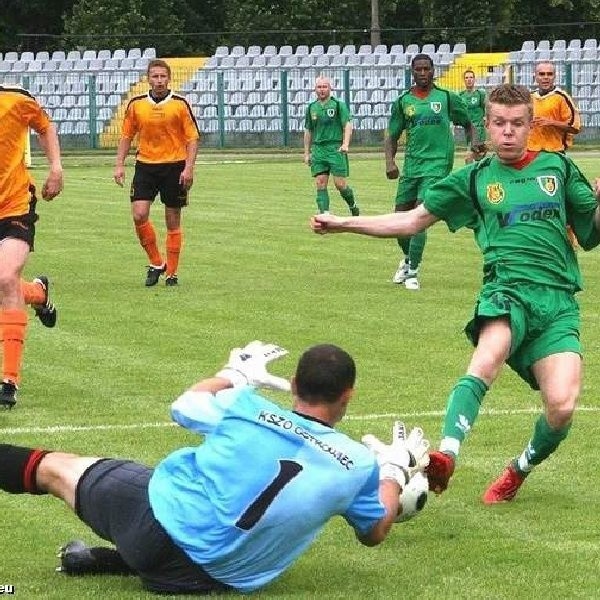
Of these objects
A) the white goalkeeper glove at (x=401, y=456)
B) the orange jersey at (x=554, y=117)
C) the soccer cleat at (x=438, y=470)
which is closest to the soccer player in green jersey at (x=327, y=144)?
the orange jersey at (x=554, y=117)

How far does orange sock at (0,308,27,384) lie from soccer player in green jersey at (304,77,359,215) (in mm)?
13229

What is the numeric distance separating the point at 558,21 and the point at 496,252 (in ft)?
166

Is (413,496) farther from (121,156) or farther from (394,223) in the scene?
(121,156)

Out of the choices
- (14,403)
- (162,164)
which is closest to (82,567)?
(14,403)

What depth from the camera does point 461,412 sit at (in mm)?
7125

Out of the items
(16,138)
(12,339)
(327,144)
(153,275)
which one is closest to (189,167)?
(153,275)

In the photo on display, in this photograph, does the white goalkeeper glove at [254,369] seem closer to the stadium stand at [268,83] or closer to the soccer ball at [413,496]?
the soccer ball at [413,496]

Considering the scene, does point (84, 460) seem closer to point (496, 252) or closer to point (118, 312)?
point (496, 252)

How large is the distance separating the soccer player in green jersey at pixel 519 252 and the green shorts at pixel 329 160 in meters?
16.2

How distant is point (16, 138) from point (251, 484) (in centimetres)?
526

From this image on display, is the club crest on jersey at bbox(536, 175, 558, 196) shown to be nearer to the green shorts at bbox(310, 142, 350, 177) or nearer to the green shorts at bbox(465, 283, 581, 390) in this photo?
the green shorts at bbox(465, 283, 581, 390)

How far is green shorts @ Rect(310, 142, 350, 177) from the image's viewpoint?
2392 cm

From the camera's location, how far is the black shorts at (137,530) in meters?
6.07

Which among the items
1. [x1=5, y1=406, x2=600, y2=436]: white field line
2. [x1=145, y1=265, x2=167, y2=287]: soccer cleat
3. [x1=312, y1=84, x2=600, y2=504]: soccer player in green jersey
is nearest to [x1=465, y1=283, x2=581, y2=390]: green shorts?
[x1=312, y1=84, x2=600, y2=504]: soccer player in green jersey
